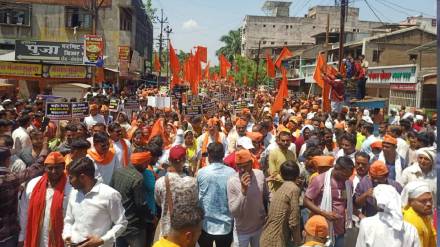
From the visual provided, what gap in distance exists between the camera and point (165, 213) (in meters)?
4.68

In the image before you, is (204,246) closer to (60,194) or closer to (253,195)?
(253,195)

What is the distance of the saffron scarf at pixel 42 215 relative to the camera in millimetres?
4043

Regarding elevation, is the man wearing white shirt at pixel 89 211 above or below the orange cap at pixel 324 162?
below

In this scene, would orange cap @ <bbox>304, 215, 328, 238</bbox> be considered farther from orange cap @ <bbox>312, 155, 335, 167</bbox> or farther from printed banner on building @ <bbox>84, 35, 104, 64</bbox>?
printed banner on building @ <bbox>84, 35, 104, 64</bbox>

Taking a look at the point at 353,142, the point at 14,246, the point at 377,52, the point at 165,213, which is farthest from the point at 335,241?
the point at 377,52

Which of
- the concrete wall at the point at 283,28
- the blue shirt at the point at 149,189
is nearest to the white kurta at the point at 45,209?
the blue shirt at the point at 149,189

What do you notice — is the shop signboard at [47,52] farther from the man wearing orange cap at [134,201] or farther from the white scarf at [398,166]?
the man wearing orange cap at [134,201]

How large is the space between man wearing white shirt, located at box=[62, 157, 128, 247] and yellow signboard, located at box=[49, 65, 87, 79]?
19811 millimetres

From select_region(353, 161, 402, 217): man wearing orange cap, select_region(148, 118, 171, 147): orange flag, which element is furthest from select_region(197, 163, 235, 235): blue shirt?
select_region(148, 118, 171, 147): orange flag

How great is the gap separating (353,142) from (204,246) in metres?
2.99

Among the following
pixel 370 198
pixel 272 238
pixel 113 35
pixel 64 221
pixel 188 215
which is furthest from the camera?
pixel 113 35

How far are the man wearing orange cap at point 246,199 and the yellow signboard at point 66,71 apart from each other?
19525 millimetres

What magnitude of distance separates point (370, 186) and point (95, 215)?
2768mm

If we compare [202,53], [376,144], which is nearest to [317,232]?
[376,144]
